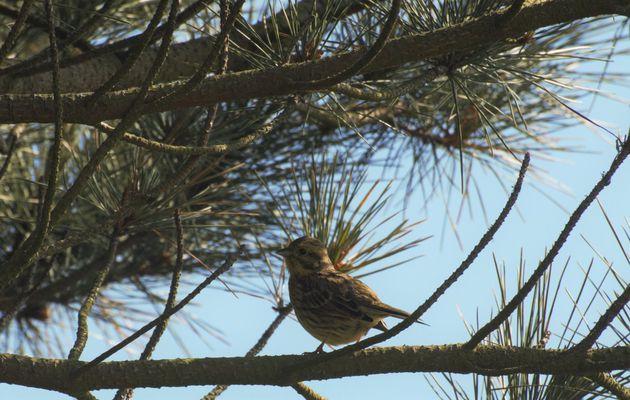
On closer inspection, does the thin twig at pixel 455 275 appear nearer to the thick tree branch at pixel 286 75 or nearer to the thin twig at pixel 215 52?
the thick tree branch at pixel 286 75

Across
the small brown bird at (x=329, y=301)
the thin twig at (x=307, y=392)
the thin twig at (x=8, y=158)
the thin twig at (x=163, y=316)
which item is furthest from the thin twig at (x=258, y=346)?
the thin twig at (x=8, y=158)

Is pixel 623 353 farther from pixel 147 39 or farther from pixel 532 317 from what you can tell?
pixel 147 39

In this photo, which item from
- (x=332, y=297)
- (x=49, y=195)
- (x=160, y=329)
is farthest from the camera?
(x=332, y=297)

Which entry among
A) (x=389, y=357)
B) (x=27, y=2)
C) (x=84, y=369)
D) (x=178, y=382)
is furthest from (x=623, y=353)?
(x=27, y=2)

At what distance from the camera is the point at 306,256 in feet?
12.4

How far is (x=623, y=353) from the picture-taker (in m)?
2.11

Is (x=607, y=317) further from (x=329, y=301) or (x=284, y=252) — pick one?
(x=284, y=252)

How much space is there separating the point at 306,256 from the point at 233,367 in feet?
5.19

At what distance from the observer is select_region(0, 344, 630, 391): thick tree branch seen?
217cm

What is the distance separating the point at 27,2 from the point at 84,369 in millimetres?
833

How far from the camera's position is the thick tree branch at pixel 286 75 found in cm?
226

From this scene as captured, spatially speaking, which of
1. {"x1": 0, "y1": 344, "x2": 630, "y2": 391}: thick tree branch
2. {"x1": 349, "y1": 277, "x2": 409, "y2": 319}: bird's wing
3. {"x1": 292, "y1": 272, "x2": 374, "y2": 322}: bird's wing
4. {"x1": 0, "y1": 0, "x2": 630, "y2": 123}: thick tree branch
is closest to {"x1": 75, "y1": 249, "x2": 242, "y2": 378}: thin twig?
{"x1": 0, "y1": 344, "x2": 630, "y2": 391}: thick tree branch

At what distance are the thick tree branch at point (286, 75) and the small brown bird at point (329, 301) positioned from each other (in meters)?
1.25

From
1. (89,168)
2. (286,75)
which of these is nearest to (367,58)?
(286,75)
